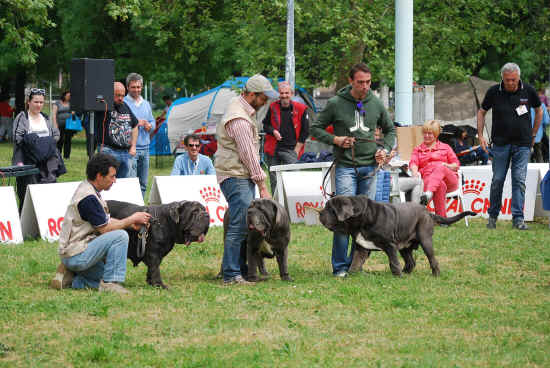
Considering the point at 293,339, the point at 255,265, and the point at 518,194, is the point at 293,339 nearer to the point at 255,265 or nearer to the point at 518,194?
the point at 255,265

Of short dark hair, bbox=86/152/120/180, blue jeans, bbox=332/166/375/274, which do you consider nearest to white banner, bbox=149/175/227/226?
blue jeans, bbox=332/166/375/274

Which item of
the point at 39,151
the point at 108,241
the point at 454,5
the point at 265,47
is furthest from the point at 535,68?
the point at 108,241

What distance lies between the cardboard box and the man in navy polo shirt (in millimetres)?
1955

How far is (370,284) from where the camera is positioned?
7.57 metres

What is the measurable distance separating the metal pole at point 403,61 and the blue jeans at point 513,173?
9.37 feet

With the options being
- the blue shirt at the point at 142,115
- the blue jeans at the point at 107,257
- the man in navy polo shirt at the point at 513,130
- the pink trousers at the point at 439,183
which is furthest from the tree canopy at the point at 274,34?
the blue jeans at the point at 107,257

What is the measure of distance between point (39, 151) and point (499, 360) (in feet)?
25.7

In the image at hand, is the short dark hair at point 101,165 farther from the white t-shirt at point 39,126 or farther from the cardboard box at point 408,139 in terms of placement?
the cardboard box at point 408,139

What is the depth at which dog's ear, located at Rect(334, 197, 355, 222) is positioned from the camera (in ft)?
24.7

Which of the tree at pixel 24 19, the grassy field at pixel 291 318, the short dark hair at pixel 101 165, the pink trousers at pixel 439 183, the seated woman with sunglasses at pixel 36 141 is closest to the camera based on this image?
the grassy field at pixel 291 318

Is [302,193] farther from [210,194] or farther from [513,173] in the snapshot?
[513,173]

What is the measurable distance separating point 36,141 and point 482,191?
673 centimetres

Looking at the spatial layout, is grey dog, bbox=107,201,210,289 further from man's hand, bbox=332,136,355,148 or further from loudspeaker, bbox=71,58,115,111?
loudspeaker, bbox=71,58,115,111

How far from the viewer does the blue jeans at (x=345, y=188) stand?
794 centimetres
